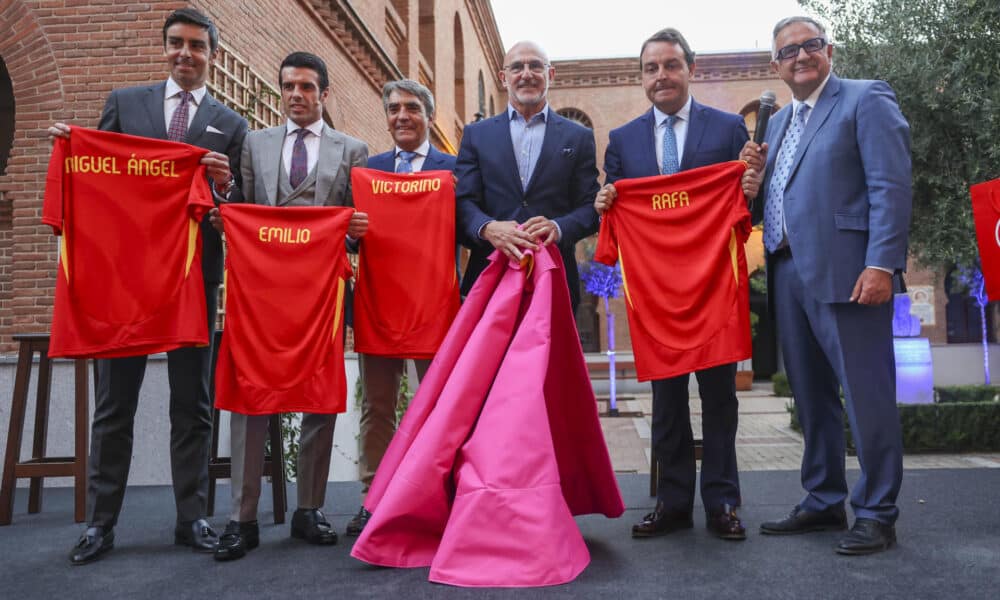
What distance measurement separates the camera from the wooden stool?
402 cm

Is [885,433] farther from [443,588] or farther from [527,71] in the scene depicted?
[527,71]

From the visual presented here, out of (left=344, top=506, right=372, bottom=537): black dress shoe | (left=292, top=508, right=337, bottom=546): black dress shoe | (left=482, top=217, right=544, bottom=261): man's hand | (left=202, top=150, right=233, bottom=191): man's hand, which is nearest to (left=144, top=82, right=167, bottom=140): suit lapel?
(left=202, top=150, right=233, bottom=191): man's hand

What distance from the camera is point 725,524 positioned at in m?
3.09

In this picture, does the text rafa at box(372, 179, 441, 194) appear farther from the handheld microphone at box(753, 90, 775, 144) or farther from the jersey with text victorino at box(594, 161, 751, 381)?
the handheld microphone at box(753, 90, 775, 144)

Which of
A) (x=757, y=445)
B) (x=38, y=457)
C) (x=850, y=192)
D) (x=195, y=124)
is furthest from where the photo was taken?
(x=757, y=445)

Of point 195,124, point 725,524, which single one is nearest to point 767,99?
point 725,524

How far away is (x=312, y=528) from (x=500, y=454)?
111 cm

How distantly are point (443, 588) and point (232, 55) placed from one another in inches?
213

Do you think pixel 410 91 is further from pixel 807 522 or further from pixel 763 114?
pixel 807 522

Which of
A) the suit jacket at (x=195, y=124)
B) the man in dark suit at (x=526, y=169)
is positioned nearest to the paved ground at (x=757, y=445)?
the man in dark suit at (x=526, y=169)

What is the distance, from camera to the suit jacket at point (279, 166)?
11.1 feet

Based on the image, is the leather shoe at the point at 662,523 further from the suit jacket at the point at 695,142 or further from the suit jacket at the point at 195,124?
the suit jacket at the point at 195,124

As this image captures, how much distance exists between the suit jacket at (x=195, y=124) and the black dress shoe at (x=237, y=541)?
1.06 metres

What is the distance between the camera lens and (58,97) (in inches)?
223
